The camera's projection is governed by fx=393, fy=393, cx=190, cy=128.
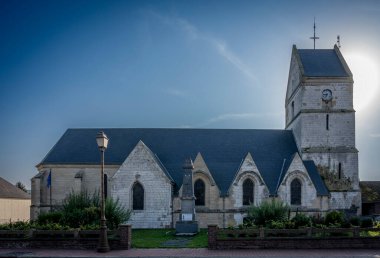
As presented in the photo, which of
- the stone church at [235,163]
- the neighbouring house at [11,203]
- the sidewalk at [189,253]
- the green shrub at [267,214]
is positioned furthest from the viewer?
the neighbouring house at [11,203]

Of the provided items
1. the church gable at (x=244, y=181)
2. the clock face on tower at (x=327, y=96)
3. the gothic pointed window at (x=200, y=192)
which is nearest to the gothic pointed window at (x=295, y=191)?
the church gable at (x=244, y=181)

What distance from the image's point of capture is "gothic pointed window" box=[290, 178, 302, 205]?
32812 millimetres

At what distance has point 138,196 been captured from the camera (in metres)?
32.2

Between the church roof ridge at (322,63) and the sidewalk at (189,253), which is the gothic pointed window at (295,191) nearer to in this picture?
the church roof ridge at (322,63)

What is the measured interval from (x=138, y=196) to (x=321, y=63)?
21.2 meters

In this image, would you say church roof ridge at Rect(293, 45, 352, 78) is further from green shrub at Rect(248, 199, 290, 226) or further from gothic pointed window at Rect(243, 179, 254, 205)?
green shrub at Rect(248, 199, 290, 226)

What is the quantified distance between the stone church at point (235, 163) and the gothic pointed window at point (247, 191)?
8 cm

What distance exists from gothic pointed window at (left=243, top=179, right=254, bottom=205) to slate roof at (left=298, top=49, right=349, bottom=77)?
1153cm

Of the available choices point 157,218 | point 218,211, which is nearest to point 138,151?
point 157,218

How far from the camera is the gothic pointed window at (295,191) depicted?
32812 millimetres

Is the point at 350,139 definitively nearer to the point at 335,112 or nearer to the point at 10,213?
the point at 335,112

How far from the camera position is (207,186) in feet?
108

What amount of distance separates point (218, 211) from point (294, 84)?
15.2 meters

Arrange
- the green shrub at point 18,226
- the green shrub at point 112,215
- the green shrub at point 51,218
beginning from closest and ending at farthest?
the green shrub at point 18,226
the green shrub at point 112,215
the green shrub at point 51,218
